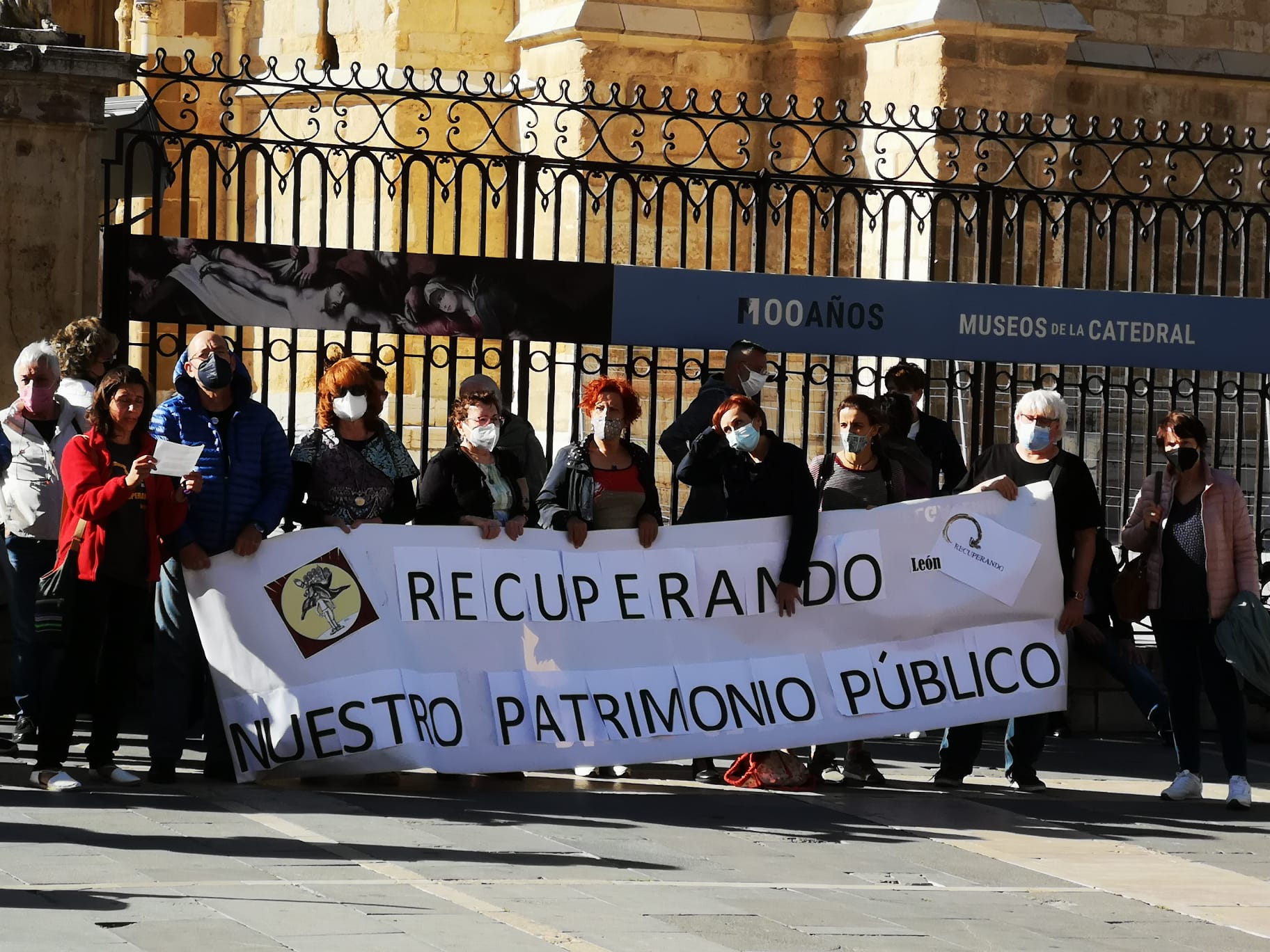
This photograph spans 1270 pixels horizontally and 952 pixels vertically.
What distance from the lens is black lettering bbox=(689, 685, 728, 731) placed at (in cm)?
956

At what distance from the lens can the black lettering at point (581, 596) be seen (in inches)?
377

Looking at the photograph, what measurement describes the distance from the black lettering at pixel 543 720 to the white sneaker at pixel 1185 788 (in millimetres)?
2650

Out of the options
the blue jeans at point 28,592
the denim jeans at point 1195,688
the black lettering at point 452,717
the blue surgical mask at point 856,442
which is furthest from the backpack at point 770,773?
the blue jeans at point 28,592

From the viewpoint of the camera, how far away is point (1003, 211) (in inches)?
483

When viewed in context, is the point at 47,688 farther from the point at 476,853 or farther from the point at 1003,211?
the point at 1003,211

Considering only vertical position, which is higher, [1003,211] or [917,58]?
[917,58]

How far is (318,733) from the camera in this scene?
905cm

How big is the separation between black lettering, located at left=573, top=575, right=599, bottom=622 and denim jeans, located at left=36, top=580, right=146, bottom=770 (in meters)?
1.77

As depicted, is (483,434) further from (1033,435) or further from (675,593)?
(1033,435)

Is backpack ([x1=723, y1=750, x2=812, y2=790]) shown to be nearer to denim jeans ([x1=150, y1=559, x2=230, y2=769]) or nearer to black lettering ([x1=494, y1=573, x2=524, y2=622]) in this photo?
black lettering ([x1=494, y1=573, x2=524, y2=622])

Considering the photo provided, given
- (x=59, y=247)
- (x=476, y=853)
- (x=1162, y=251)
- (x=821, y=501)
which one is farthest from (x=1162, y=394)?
(x=476, y=853)

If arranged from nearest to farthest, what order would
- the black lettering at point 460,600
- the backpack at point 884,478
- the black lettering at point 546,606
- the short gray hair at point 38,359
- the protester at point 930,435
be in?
the black lettering at point 460,600, the black lettering at point 546,606, the short gray hair at point 38,359, the backpack at point 884,478, the protester at point 930,435

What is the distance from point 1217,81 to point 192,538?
1367 centimetres

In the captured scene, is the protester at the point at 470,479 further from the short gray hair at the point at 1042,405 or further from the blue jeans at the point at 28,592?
the short gray hair at the point at 1042,405
